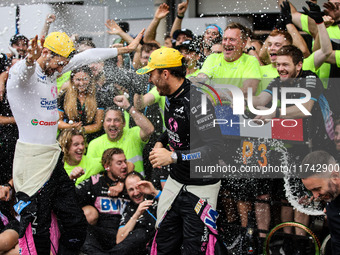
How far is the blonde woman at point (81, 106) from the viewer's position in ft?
21.6

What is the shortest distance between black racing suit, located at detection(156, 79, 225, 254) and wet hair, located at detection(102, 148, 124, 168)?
128 cm

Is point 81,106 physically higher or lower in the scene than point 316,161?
lower

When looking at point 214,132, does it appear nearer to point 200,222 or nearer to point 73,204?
point 200,222

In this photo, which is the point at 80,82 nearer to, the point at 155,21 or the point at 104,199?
the point at 155,21

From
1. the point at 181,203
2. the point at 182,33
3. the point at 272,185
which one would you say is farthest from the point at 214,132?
the point at 182,33

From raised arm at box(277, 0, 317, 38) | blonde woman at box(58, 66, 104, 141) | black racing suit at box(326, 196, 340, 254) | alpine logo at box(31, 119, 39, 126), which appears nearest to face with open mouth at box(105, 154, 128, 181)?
blonde woman at box(58, 66, 104, 141)

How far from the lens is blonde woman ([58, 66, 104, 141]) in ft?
21.6

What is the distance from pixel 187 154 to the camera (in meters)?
4.48

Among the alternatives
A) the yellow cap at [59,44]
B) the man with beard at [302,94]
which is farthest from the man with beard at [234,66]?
the yellow cap at [59,44]

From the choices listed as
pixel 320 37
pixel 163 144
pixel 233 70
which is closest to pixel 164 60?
pixel 163 144

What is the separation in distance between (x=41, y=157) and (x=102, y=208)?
46.2 inches

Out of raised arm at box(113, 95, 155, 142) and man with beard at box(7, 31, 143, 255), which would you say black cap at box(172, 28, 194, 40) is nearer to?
raised arm at box(113, 95, 155, 142)

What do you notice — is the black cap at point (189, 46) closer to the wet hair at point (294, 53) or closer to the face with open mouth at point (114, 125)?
the face with open mouth at point (114, 125)

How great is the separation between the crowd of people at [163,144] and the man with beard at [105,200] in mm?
12
